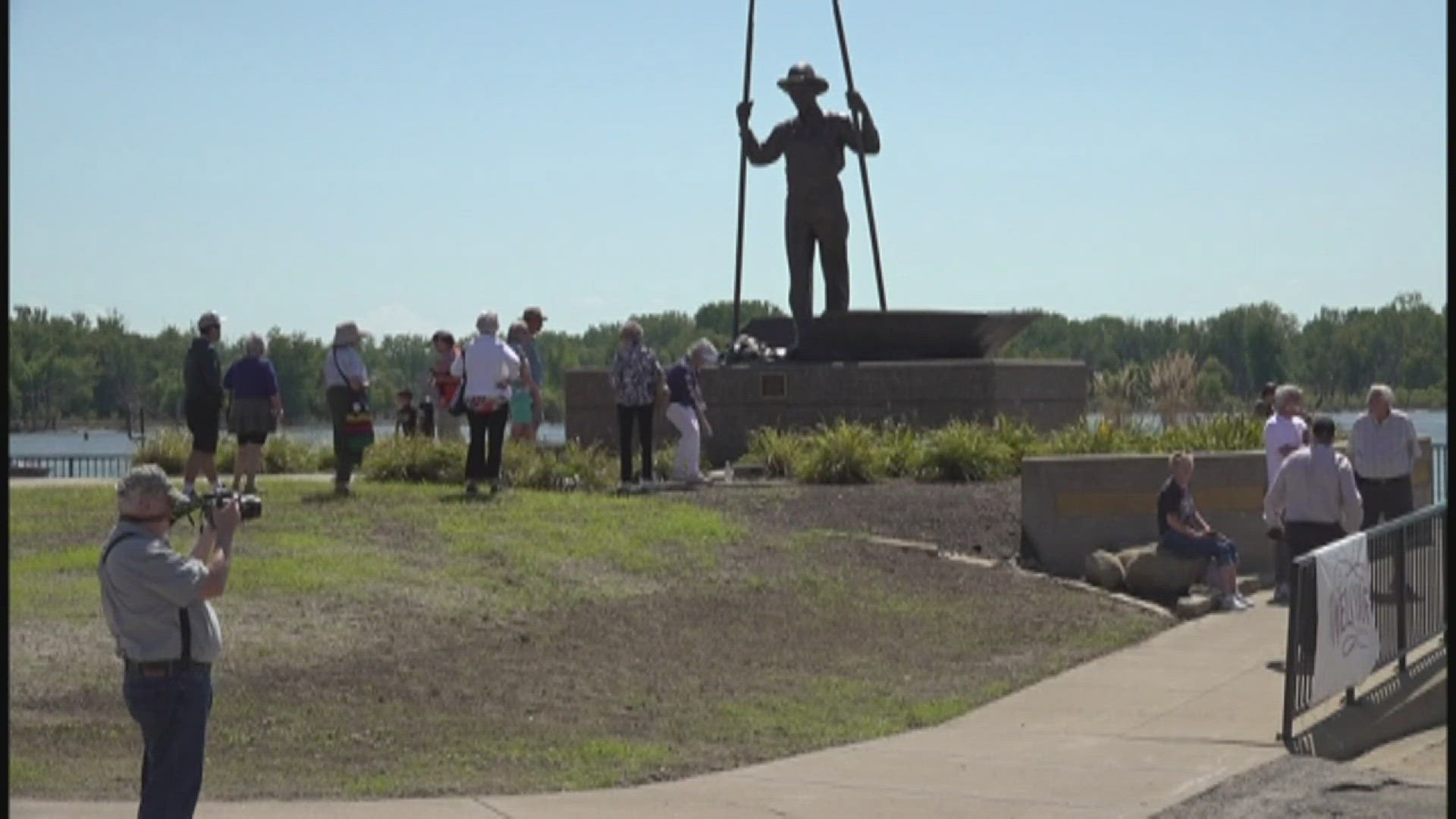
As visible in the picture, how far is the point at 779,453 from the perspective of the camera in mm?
23859

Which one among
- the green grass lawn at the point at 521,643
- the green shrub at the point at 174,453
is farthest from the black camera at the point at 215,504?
the green shrub at the point at 174,453

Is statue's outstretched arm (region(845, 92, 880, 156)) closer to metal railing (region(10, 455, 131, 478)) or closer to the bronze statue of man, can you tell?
the bronze statue of man

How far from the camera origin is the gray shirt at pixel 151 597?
27.5ft

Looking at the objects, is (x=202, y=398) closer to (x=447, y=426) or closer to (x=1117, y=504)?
(x=447, y=426)

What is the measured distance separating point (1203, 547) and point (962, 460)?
4976 millimetres

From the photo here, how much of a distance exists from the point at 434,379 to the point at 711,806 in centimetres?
1413

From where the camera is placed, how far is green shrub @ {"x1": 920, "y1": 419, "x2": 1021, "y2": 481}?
23.1 m

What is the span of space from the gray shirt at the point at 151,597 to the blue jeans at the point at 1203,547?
11.2 m

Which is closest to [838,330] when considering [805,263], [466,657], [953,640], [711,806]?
[805,263]

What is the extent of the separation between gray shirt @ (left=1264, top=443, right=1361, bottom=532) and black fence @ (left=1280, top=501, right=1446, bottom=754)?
63 cm

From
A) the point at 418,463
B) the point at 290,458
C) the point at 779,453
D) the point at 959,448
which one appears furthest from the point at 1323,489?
the point at 290,458

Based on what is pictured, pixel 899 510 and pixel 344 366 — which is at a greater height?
pixel 344 366

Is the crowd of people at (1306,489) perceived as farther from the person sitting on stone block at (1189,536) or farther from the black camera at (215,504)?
the black camera at (215,504)

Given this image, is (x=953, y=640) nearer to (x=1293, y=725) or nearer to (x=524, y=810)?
(x=1293, y=725)
